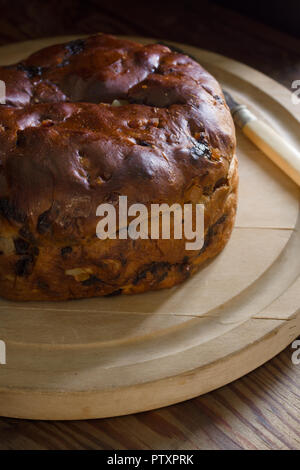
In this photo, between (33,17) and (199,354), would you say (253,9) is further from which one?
(199,354)

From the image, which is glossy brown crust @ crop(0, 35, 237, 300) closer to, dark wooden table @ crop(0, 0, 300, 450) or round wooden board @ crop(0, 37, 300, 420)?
round wooden board @ crop(0, 37, 300, 420)

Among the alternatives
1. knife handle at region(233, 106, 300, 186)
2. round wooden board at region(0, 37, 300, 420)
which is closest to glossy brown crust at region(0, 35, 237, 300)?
round wooden board at region(0, 37, 300, 420)

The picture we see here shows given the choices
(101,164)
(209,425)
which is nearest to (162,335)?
(209,425)

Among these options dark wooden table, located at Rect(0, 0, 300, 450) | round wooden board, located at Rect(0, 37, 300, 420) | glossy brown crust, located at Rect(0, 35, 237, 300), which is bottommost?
dark wooden table, located at Rect(0, 0, 300, 450)

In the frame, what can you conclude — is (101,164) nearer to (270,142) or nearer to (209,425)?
(209,425)

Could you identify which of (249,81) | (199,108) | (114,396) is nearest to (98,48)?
(199,108)

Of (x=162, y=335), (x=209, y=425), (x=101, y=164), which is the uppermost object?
(x=101, y=164)
